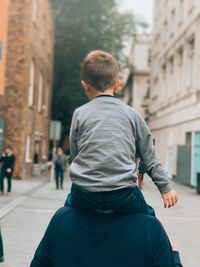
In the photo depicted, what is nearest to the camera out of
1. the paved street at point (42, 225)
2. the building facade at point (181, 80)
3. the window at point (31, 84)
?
the paved street at point (42, 225)

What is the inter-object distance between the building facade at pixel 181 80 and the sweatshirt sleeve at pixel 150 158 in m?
15.7

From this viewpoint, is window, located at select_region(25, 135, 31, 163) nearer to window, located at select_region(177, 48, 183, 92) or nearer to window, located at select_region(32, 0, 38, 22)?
window, located at select_region(32, 0, 38, 22)

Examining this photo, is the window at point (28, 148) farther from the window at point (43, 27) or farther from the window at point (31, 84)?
the window at point (43, 27)

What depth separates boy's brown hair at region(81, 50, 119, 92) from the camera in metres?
2.46

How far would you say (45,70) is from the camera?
32125 millimetres

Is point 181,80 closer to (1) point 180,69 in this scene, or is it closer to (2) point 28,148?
(1) point 180,69

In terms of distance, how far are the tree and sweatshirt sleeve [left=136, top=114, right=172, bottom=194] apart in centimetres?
3423

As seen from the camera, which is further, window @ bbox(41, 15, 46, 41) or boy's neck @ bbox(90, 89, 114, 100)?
window @ bbox(41, 15, 46, 41)

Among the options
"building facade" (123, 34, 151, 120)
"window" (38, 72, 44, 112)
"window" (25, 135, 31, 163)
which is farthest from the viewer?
"building facade" (123, 34, 151, 120)

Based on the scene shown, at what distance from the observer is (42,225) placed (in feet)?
31.8

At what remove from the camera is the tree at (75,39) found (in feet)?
122

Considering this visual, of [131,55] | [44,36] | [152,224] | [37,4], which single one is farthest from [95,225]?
[131,55]

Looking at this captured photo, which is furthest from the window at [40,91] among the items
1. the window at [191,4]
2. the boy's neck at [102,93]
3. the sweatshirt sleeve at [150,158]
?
the sweatshirt sleeve at [150,158]

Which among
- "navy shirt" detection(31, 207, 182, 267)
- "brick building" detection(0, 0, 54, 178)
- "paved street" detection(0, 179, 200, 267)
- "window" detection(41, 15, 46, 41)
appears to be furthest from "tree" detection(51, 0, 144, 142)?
"navy shirt" detection(31, 207, 182, 267)
